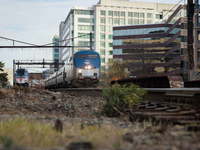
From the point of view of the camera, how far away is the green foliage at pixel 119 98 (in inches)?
327

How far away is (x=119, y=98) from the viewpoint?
8.91m

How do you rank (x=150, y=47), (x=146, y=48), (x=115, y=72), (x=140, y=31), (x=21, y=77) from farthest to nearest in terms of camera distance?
1. (x=140, y=31)
2. (x=146, y=48)
3. (x=150, y=47)
4. (x=115, y=72)
5. (x=21, y=77)

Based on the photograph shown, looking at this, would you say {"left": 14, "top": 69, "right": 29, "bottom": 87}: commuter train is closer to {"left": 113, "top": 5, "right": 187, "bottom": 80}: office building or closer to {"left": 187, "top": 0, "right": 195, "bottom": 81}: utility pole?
{"left": 113, "top": 5, "right": 187, "bottom": 80}: office building

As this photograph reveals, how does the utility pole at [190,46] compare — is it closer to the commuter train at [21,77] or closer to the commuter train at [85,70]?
the commuter train at [85,70]

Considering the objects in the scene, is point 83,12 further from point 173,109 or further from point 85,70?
point 173,109

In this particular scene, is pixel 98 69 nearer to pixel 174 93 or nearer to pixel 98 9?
pixel 174 93

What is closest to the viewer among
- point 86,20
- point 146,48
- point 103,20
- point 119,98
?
point 119,98

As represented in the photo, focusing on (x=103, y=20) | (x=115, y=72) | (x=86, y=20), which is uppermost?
(x=103, y=20)

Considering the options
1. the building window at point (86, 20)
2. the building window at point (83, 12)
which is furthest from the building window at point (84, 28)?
the building window at point (83, 12)

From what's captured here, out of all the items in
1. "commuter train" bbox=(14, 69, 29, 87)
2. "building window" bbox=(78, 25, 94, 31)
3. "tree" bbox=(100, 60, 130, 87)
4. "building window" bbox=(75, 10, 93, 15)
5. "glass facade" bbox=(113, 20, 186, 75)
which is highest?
"building window" bbox=(75, 10, 93, 15)

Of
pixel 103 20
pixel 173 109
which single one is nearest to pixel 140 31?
pixel 103 20

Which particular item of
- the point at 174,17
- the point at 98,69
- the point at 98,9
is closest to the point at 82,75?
the point at 98,69

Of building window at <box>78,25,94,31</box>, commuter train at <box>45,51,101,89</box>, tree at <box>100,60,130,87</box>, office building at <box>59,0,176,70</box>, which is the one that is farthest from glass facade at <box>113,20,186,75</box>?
commuter train at <box>45,51,101,89</box>

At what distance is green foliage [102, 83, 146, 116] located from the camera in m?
8.30
